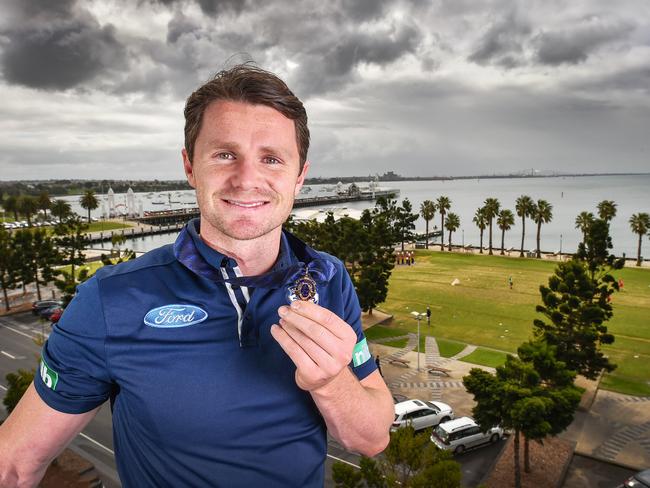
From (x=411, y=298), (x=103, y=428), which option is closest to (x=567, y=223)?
(x=411, y=298)

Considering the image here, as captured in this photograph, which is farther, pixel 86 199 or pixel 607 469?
pixel 86 199

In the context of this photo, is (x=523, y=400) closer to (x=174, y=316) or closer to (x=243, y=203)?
(x=243, y=203)

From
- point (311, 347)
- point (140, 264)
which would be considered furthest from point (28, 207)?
point (311, 347)

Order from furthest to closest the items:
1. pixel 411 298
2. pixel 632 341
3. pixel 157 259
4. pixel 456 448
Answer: pixel 411 298 → pixel 632 341 → pixel 456 448 → pixel 157 259

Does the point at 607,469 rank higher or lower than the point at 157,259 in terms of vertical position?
lower

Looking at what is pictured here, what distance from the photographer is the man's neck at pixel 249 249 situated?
251 centimetres

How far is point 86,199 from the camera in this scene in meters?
94.2

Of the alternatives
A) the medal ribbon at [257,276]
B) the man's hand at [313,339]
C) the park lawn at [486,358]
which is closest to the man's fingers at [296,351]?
the man's hand at [313,339]

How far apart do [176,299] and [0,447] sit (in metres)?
1.05

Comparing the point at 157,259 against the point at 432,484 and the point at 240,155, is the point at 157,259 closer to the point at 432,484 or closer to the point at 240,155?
the point at 240,155

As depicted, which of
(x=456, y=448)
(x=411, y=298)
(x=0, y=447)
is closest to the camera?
(x=0, y=447)

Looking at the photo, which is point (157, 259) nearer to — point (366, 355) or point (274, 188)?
point (274, 188)

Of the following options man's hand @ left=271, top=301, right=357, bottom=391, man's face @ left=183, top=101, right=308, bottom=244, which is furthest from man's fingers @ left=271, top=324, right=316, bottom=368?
man's face @ left=183, top=101, right=308, bottom=244

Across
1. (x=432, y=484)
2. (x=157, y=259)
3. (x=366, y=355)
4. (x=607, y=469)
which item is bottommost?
(x=607, y=469)
